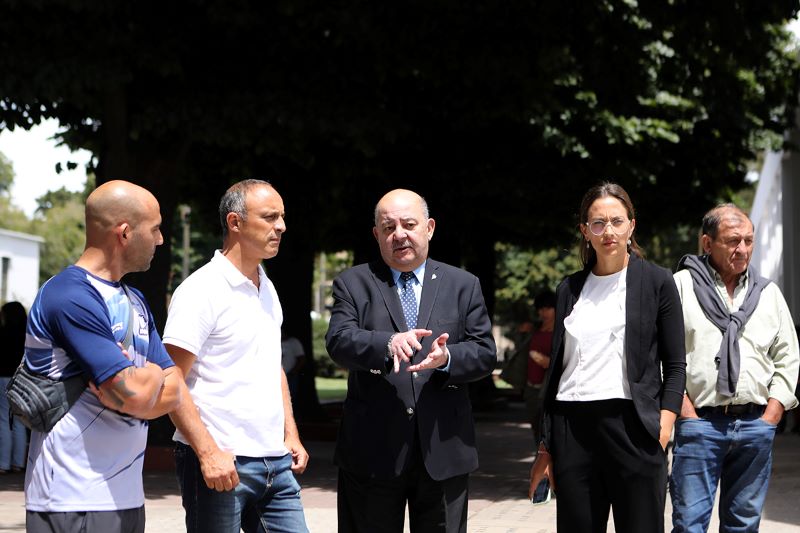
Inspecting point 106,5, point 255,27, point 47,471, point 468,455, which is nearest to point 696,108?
point 255,27

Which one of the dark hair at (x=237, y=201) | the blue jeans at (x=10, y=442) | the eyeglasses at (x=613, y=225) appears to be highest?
the dark hair at (x=237, y=201)

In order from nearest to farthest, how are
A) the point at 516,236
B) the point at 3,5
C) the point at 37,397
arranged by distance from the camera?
the point at 37,397, the point at 3,5, the point at 516,236

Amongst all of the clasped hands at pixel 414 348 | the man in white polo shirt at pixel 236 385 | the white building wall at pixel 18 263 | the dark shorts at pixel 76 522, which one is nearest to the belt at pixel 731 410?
the clasped hands at pixel 414 348

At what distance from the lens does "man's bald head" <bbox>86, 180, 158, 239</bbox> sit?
384cm

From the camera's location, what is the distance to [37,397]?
3646 millimetres

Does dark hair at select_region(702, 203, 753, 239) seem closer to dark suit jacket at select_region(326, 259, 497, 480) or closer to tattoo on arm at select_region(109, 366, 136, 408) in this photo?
dark suit jacket at select_region(326, 259, 497, 480)

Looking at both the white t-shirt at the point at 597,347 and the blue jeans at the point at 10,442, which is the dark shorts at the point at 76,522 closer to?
the white t-shirt at the point at 597,347

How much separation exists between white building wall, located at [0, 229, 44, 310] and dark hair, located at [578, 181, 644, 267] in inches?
2475

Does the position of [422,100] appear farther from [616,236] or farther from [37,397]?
[37,397]

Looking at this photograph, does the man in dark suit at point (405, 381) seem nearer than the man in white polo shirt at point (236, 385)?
No

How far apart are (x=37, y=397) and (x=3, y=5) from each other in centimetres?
944

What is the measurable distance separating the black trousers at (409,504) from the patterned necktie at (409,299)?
0.54 m

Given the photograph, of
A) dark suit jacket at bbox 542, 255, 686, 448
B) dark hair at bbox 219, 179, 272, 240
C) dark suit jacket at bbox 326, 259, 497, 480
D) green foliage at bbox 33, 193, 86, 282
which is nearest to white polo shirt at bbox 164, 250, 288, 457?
dark hair at bbox 219, 179, 272, 240

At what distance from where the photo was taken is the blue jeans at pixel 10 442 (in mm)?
13359
